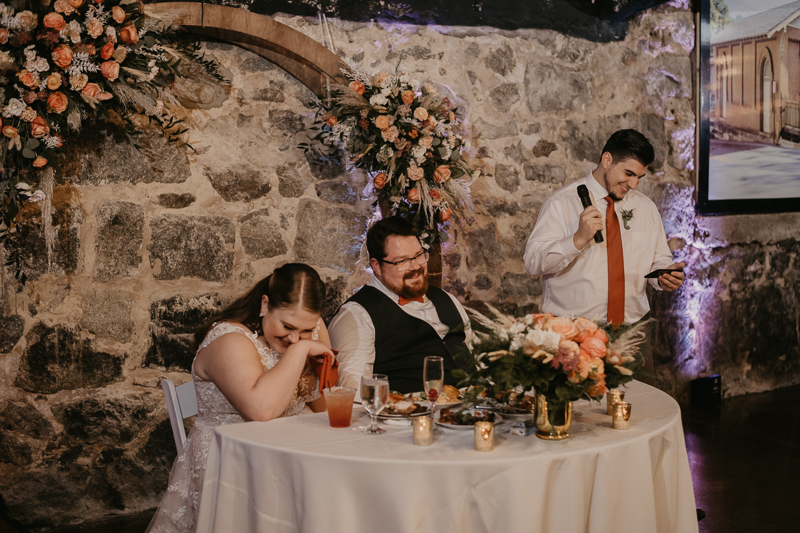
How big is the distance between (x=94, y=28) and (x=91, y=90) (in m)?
0.24

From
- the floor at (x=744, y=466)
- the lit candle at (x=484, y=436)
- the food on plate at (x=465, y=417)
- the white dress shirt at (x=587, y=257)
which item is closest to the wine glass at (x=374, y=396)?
the food on plate at (x=465, y=417)

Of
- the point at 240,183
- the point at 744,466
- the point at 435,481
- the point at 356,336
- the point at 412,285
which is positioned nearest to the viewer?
the point at 435,481

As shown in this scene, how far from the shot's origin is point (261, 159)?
3609 mm

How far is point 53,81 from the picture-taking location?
2.75m

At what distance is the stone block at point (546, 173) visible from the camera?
4.37 meters

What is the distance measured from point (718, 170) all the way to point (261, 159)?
11.0 ft

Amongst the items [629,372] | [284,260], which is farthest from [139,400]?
[629,372]

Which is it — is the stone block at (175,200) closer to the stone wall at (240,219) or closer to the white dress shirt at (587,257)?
the stone wall at (240,219)

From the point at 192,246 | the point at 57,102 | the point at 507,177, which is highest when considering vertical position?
the point at 57,102

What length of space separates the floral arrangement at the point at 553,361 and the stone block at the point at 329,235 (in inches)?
75.9

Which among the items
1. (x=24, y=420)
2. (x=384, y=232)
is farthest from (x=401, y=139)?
(x=24, y=420)

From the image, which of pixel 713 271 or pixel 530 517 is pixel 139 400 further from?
pixel 713 271

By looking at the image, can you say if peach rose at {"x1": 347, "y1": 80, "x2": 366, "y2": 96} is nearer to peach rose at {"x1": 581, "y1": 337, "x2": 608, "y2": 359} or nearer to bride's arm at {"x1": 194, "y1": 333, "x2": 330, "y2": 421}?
bride's arm at {"x1": 194, "y1": 333, "x2": 330, "y2": 421}

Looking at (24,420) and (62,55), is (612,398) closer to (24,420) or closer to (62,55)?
(62,55)
